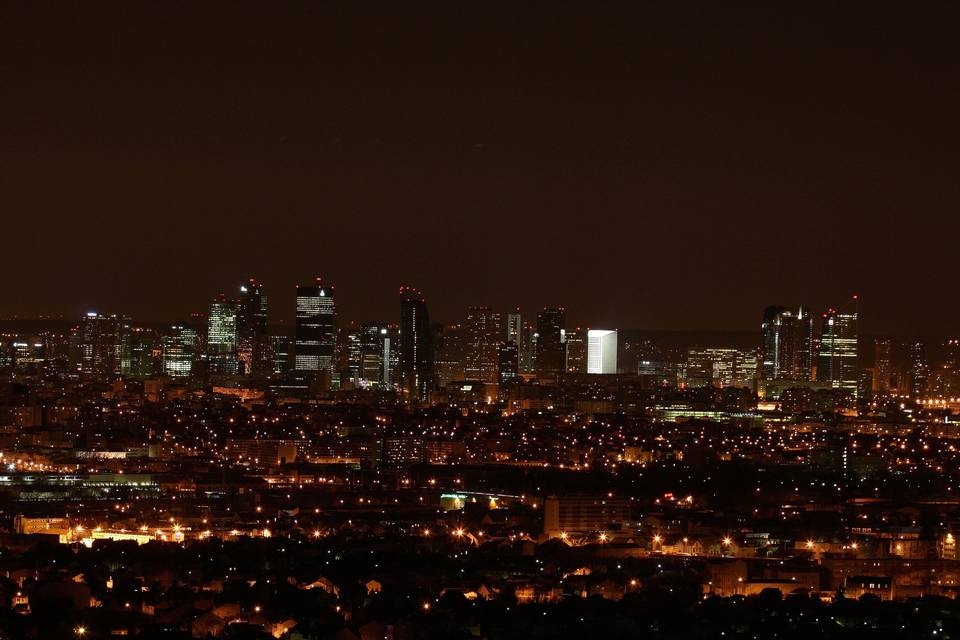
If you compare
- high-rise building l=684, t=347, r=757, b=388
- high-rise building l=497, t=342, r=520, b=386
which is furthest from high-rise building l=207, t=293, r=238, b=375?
high-rise building l=684, t=347, r=757, b=388

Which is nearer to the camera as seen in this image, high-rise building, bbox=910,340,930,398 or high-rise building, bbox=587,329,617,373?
high-rise building, bbox=910,340,930,398

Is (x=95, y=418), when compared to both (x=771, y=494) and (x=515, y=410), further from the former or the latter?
(x=771, y=494)

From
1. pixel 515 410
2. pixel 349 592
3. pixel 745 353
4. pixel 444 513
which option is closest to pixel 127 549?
pixel 349 592

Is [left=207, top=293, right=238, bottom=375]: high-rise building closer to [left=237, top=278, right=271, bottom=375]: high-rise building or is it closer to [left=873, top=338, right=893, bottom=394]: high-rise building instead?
[left=237, top=278, right=271, bottom=375]: high-rise building

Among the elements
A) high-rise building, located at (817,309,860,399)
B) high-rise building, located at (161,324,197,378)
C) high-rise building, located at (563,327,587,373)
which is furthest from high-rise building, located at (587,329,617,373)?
high-rise building, located at (161,324,197,378)

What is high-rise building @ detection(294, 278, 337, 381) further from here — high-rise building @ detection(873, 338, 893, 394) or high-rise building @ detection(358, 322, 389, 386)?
high-rise building @ detection(873, 338, 893, 394)

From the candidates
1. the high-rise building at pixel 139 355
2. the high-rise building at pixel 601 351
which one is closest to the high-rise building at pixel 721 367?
the high-rise building at pixel 601 351
